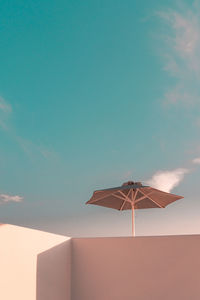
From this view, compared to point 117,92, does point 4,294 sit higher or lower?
lower

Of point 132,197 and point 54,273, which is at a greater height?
point 132,197

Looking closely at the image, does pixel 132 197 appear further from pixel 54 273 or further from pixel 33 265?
pixel 33 265

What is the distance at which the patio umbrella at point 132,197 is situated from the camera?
575cm

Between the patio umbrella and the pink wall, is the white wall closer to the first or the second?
the pink wall

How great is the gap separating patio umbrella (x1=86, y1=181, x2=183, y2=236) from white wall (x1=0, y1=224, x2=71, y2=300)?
1364 mm

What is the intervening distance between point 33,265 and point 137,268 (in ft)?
5.02

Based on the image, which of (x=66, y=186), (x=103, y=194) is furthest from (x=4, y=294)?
(x=66, y=186)

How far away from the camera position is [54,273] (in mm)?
4277

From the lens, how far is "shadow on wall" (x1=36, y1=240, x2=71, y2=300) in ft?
12.9

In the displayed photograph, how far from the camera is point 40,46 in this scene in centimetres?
1011

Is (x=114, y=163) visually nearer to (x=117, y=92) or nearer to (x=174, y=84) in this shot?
→ (x=117, y=92)

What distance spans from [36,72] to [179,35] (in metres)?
4.94

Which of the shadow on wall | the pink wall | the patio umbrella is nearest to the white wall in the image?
the shadow on wall

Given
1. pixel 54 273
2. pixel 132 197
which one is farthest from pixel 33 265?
pixel 132 197
